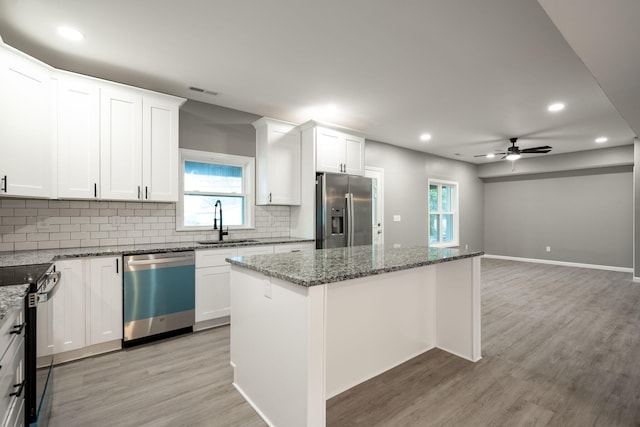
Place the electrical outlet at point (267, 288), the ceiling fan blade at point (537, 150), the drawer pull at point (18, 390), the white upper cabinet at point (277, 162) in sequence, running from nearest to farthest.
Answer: the drawer pull at point (18, 390) < the electrical outlet at point (267, 288) < the white upper cabinet at point (277, 162) < the ceiling fan blade at point (537, 150)

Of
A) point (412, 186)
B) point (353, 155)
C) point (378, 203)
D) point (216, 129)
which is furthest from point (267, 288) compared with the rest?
point (412, 186)

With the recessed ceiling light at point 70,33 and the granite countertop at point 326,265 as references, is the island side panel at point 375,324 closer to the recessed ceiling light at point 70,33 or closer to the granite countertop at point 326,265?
the granite countertop at point 326,265

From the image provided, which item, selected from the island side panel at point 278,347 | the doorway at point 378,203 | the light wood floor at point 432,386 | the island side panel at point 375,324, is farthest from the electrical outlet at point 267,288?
the doorway at point 378,203

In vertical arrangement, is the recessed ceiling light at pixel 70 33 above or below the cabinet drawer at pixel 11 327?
above

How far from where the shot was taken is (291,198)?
4375 mm

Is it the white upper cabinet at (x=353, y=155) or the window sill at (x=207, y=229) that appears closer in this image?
the window sill at (x=207, y=229)

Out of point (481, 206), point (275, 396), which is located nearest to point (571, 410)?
point (275, 396)

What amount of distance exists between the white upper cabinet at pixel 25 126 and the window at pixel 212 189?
1290mm

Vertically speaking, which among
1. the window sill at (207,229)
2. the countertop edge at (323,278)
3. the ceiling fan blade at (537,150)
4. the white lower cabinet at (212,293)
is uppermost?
the ceiling fan blade at (537,150)

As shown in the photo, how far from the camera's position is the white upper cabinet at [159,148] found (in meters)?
3.17

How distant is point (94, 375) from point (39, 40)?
273 centimetres

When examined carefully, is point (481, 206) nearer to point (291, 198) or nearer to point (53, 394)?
point (291, 198)

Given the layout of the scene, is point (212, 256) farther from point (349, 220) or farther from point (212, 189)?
point (349, 220)

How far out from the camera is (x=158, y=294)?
9.84 feet
